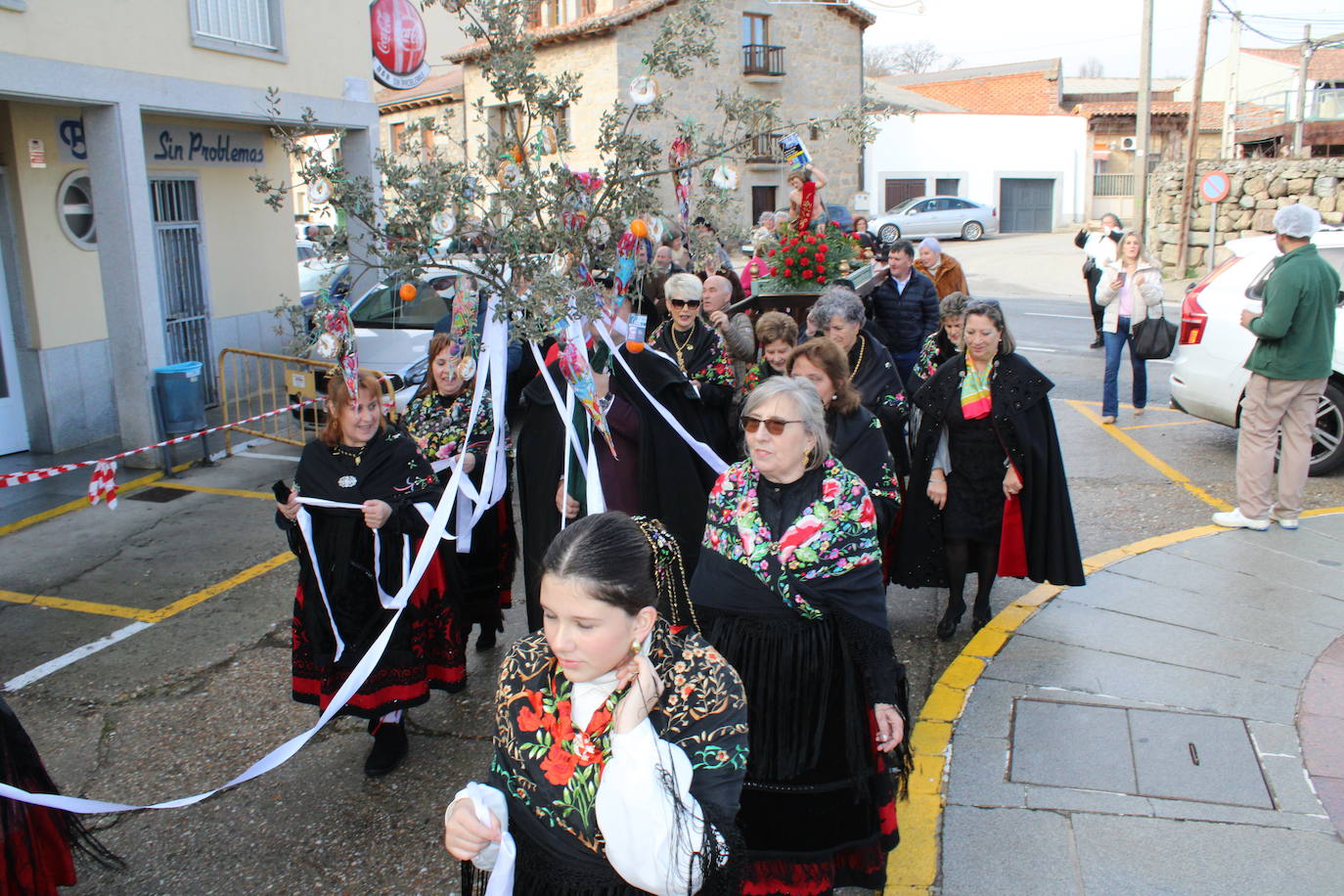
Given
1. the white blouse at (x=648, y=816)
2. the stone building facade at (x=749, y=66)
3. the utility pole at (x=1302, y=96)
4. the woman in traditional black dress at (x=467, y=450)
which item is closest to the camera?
the white blouse at (x=648, y=816)

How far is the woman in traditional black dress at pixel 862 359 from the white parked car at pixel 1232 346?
13.0 feet

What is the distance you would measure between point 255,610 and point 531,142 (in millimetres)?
3654

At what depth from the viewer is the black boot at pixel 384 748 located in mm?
4539

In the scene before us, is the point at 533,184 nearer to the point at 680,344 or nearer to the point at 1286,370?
the point at 680,344

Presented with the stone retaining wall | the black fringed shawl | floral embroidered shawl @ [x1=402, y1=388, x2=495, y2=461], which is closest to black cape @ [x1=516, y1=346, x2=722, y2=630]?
floral embroidered shawl @ [x1=402, y1=388, x2=495, y2=461]

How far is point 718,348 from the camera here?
633 centimetres

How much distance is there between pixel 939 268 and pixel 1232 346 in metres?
2.77

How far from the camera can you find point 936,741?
4637mm

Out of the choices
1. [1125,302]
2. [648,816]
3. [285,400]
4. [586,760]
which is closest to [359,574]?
[586,760]

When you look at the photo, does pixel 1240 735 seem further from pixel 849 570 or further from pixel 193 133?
pixel 193 133

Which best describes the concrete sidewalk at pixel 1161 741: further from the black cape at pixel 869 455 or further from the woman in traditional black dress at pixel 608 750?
the woman in traditional black dress at pixel 608 750

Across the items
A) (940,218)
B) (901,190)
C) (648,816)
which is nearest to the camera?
(648,816)

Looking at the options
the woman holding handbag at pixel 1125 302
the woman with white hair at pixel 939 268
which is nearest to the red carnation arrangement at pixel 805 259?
the woman with white hair at pixel 939 268

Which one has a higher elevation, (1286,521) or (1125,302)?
(1125,302)
